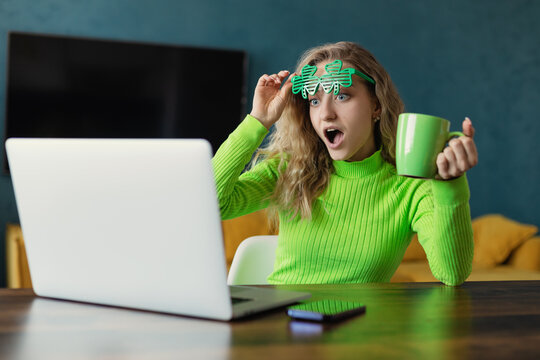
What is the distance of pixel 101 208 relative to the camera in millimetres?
853

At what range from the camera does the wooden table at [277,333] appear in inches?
26.0

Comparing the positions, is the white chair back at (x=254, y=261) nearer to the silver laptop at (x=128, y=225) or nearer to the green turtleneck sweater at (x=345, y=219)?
the green turtleneck sweater at (x=345, y=219)

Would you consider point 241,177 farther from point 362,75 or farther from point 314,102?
point 362,75

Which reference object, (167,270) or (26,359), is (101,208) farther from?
(26,359)

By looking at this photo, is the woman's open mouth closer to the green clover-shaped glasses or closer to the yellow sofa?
the green clover-shaped glasses

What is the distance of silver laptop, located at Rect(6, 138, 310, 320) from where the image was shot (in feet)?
2.52

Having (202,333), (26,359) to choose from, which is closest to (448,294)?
(202,333)

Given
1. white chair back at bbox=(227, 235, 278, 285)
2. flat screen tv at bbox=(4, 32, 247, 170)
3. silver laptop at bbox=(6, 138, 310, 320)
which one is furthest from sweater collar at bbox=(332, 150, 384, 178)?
flat screen tv at bbox=(4, 32, 247, 170)

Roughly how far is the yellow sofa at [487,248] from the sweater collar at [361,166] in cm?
195

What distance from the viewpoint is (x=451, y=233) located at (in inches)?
47.0

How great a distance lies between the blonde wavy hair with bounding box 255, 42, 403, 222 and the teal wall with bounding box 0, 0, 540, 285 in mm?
2469

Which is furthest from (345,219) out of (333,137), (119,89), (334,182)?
(119,89)

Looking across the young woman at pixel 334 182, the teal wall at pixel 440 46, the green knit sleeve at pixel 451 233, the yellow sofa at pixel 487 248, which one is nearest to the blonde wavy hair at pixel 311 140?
the young woman at pixel 334 182

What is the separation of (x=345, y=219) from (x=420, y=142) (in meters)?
0.49
